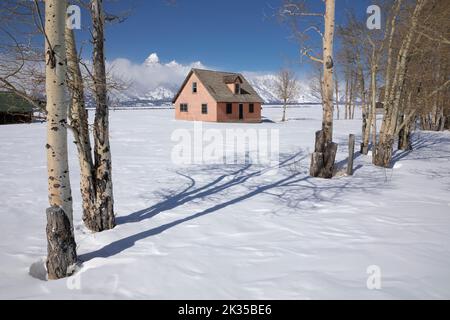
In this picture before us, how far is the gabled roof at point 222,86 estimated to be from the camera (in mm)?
35375

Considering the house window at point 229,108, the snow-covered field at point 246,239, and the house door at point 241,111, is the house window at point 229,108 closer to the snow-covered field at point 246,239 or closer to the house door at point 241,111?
the house door at point 241,111

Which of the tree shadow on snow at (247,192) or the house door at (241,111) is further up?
the house door at (241,111)

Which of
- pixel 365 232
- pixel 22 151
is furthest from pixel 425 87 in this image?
pixel 22 151

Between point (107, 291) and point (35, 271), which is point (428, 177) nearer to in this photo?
point (107, 291)

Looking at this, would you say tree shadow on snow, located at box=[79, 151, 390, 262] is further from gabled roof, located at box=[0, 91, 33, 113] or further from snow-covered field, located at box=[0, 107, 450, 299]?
gabled roof, located at box=[0, 91, 33, 113]

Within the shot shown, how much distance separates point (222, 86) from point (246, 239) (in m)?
33.6

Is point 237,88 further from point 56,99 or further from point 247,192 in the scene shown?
point 56,99

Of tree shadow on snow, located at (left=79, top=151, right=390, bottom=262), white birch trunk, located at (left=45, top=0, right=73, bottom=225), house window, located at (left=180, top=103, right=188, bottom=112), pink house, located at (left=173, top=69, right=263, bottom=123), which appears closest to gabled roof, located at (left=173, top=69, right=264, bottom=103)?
pink house, located at (left=173, top=69, right=263, bottom=123)

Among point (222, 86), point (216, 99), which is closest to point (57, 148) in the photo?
point (216, 99)

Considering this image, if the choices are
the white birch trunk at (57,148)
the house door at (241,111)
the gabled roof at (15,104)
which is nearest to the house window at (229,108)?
the house door at (241,111)

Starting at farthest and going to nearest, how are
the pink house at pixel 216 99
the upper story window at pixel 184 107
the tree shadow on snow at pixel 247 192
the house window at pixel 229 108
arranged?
the upper story window at pixel 184 107
the house window at pixel 229 108
the pink house at pixel 216 99
the tree shadow on snow at pixel 247 192

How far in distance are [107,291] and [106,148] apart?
8.28 ft

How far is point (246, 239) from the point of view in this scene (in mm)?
5035

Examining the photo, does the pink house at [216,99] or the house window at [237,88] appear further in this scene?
the house window at [237,88]
